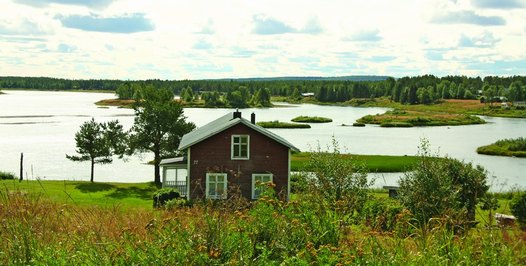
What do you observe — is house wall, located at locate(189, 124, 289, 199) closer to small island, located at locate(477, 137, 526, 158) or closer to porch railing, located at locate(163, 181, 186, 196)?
porch railing, located at locate(163, 181, 186, 196)

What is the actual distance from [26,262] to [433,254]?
443 cm

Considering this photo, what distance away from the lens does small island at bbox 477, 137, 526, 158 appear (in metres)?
76.8

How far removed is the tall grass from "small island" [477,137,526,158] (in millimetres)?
73977

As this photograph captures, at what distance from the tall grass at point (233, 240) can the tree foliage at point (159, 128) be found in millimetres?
46014

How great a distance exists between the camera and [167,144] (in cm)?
5362

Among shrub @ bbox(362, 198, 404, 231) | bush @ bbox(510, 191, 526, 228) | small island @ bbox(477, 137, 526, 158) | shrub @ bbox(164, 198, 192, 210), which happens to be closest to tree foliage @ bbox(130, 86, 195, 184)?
shrub @ bbox(164, 198, 192, 210)

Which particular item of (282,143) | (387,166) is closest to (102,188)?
(282,143)

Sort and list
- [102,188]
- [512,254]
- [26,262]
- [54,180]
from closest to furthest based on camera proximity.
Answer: [26,262] → [512,254] → [102,188] → [54,180]

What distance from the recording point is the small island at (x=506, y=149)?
76.8 meters

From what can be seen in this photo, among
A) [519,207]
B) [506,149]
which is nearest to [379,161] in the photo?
[506,149]

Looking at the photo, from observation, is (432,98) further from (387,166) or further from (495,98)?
(387,166)

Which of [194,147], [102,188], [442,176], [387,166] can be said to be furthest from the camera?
[387,166]

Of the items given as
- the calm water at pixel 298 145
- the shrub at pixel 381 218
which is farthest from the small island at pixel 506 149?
the shrub at pixel 381 218

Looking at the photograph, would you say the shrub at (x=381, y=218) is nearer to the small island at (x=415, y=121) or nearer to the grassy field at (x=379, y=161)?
the grassy field at (x=379, y=161)
